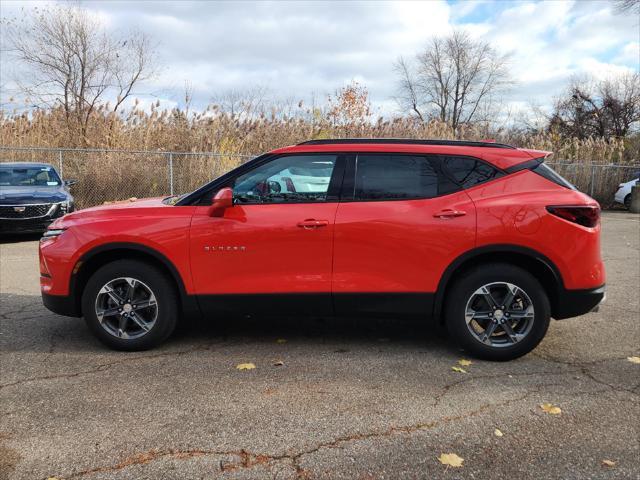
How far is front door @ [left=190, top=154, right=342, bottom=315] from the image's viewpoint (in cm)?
411

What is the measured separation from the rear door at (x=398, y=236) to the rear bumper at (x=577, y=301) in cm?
85

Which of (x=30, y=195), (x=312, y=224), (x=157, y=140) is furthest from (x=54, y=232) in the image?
(x=157, y=140)

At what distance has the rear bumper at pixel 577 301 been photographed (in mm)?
4059

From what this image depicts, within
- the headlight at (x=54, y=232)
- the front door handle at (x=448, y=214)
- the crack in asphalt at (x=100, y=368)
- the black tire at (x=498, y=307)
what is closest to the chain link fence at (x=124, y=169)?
the headlight at (x=54, y=232)

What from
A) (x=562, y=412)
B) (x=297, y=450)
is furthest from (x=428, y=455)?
(x=562, y=412)

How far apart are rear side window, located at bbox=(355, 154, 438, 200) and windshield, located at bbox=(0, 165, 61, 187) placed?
999 centimetres

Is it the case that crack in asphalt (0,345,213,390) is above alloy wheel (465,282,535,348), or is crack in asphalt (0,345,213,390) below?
below

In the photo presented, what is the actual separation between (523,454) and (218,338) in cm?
279

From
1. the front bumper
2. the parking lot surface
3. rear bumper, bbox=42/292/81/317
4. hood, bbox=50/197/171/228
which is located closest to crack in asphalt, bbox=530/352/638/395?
the parking lot surface

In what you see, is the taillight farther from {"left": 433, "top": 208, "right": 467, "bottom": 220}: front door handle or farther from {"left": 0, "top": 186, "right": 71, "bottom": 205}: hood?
{"left": 0, "top": 186, "right": 71, "bottom": 205}: hood

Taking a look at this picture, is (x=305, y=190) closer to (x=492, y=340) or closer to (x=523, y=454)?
(x=492, y=340)

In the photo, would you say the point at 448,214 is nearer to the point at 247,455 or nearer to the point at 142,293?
the point at 247,455

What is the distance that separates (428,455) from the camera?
2824 mm

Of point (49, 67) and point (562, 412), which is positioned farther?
point (49, 67)
